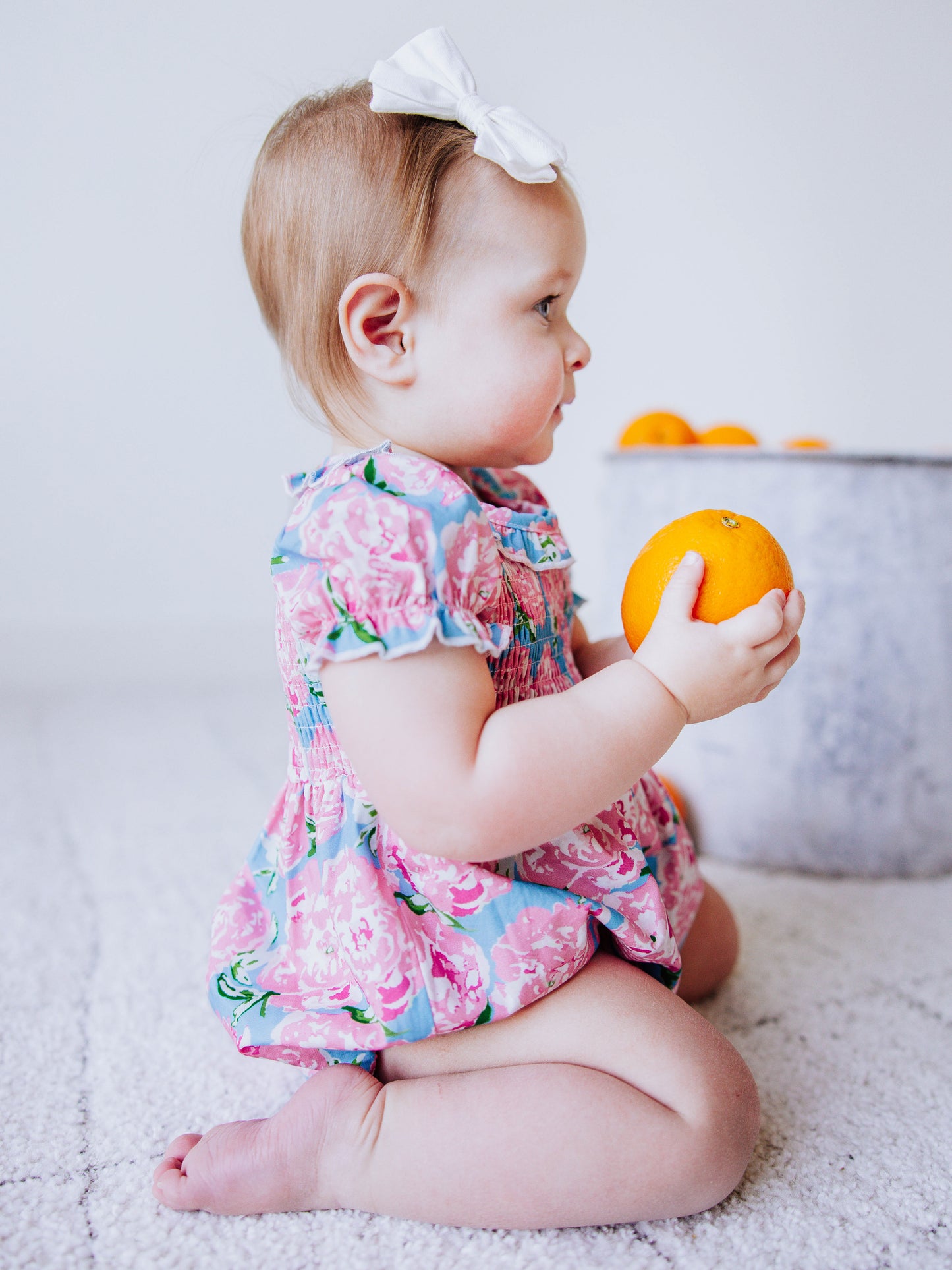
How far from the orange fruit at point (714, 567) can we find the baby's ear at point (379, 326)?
8.1 inches

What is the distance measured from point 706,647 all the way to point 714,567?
0.18 feet

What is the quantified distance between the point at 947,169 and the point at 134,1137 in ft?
7.73

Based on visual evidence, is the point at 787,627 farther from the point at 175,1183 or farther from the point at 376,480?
the point at 175,1183

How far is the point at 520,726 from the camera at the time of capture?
0.57 m

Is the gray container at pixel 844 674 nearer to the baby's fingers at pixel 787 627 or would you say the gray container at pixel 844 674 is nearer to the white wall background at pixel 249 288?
the baby's fingers at pixel 787 627

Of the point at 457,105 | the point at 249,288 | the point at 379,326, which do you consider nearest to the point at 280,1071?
the point at 379,326

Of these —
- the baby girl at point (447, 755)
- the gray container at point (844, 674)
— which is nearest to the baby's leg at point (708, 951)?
the baby girl at point (447, 755)

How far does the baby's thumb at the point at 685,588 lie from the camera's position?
1.98 feet

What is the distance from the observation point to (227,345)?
2053mm

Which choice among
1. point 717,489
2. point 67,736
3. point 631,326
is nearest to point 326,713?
point 717,489

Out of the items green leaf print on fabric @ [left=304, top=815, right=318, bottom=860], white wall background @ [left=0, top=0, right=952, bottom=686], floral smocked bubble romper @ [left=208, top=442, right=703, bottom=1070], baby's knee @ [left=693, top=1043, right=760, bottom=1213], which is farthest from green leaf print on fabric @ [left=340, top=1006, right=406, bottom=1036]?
white wall background @ [left=0, top=0, right=952, bottom=686]

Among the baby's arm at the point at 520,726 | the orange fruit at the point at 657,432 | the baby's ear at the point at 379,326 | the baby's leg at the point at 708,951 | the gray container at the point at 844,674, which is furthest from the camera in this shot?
the orange fruit at the point at 657,432

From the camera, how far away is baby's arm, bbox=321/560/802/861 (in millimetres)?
558

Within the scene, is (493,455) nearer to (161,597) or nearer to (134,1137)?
(134,1137)
